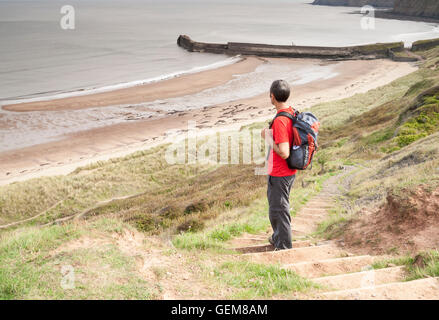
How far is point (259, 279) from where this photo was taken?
425cm

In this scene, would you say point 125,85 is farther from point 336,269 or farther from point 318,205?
point 336,269

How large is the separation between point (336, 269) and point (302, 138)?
5.50 feet

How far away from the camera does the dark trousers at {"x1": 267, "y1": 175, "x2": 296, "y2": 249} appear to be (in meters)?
5.18

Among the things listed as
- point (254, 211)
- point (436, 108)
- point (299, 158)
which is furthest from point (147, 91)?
point (299, 158)

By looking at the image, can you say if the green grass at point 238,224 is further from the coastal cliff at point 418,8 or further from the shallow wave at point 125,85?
the coastal cliff at point 418,8

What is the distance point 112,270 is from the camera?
167 inches

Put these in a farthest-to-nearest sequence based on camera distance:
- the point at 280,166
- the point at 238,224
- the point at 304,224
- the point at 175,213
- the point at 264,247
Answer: the point at 175,213
the point at 304,224
the point at 238,224
the point at 264,247
the point at 280,166

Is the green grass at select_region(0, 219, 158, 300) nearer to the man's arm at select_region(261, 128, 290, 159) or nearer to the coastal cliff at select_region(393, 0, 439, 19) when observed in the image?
the man's arm at select_region(261, 128, 290, 159)

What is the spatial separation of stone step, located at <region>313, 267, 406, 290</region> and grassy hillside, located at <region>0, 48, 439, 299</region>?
0.29m
